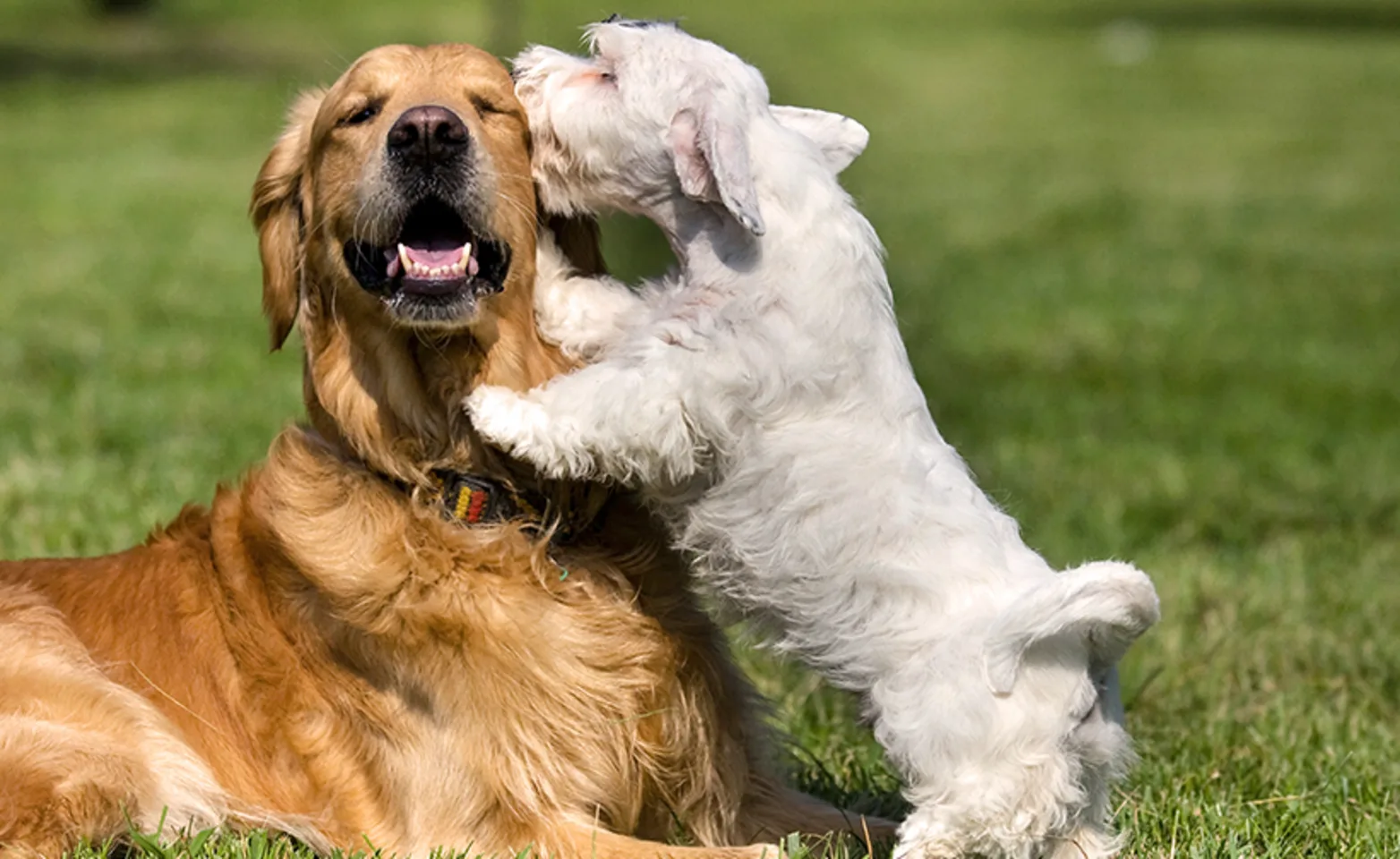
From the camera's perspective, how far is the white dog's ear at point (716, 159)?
3.84m

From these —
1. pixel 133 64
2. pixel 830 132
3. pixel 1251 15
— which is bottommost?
pixel 1251 15

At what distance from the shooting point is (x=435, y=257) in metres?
4.12

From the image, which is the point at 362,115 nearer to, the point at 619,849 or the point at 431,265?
the point at 431,265

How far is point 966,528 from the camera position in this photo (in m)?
3.73

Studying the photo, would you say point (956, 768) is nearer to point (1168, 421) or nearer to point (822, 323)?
point (822, 323)

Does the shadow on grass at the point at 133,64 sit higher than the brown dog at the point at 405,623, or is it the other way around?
the brown dog at the point at 405,623

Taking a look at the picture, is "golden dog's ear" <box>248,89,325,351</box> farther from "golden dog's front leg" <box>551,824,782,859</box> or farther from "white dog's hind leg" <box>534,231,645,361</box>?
"golden dog's front leg" <box>551,824,782,859</box>

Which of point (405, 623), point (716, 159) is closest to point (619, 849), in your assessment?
point (405, 623)

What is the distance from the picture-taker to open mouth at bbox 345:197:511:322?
3982 mm

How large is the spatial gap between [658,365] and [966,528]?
73cm

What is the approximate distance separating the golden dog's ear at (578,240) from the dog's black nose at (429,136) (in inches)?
14.5

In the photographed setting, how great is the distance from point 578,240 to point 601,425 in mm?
784

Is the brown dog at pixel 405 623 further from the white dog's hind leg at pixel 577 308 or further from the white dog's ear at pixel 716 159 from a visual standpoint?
the white dog's ear at pixel 716 159

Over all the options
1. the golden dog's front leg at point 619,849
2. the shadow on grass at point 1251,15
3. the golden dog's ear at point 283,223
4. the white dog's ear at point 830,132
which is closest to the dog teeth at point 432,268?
the golden dog's ear at point 283,223
